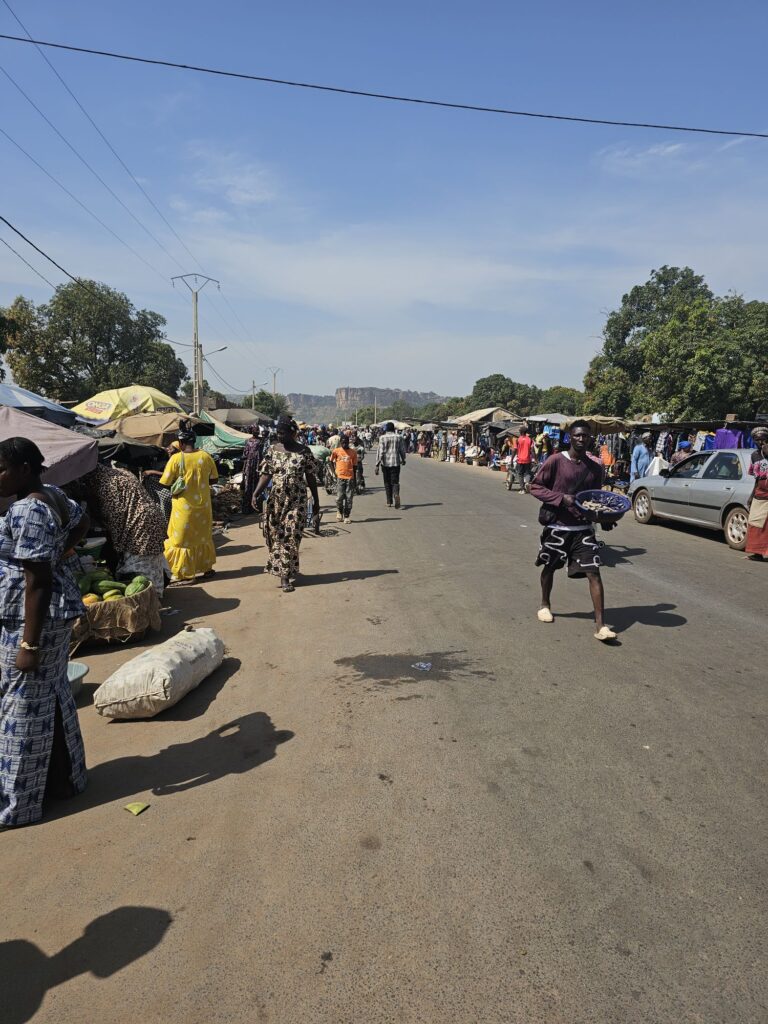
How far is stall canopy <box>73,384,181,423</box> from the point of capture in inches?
613

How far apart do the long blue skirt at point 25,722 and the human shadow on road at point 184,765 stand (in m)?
0.19

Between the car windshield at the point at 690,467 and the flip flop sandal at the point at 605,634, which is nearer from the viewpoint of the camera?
the flip flop sandal at the point at 605,634

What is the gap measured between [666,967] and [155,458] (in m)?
9.25

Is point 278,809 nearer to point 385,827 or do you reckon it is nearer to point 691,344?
point 385,827

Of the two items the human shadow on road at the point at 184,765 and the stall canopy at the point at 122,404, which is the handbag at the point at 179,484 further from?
the stall canopy at the point at 122,404

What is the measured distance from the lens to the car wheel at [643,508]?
42.7 feet

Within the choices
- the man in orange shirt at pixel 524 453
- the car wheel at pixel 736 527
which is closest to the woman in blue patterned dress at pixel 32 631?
the car wheel at pixel 736 527

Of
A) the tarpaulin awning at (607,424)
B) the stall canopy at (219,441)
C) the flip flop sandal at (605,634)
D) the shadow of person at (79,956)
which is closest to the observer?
the shadow of person at (79,956)

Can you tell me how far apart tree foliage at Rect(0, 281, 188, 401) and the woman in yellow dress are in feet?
137

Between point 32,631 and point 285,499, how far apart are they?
4.61 meters

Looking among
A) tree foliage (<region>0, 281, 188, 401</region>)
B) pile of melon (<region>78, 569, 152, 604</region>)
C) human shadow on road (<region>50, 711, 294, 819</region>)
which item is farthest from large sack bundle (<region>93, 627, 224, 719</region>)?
tree foliage (<region>0, 281, 188, 401</region>)

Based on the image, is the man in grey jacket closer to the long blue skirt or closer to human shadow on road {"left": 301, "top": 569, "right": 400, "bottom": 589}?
human shadow on road {"left": 301, "top": 569, "right": 400, "bottom": 589}

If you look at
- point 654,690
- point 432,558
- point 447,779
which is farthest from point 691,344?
point 447,779

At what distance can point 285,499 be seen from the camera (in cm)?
754
